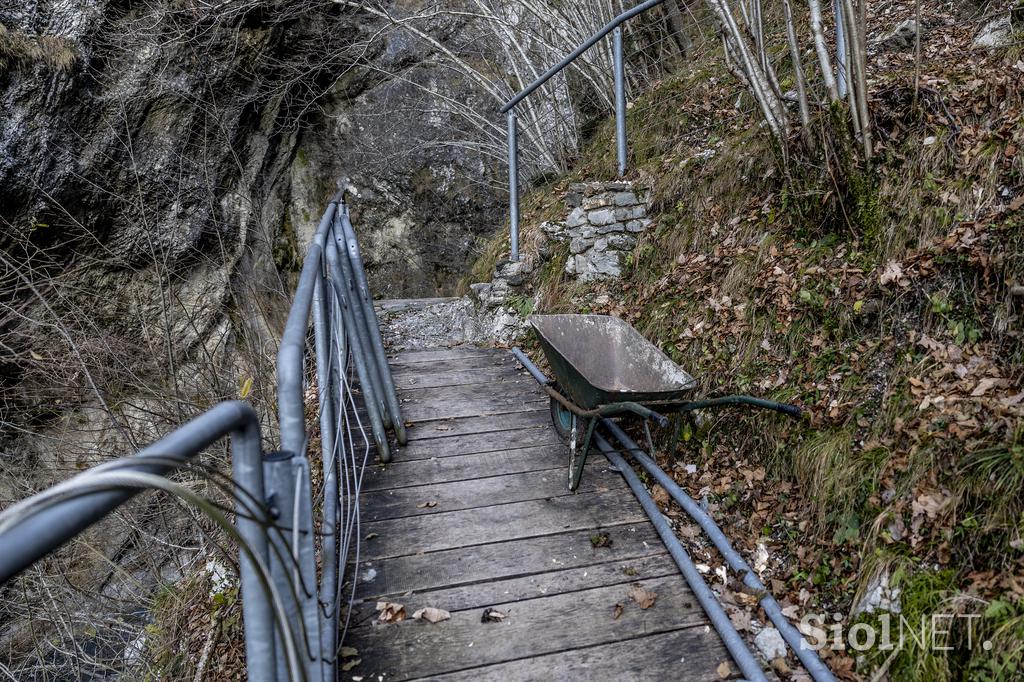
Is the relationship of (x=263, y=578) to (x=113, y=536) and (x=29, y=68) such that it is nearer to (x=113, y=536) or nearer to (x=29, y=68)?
(x=113, y=536)

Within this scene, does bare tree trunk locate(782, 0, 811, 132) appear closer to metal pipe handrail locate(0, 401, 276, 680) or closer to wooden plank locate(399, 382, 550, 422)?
wooden plank locate(399, 382, 550, 422)

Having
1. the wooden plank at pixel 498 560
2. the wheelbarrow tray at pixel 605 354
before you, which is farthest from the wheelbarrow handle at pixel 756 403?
the wooden plank at pixel 498 560

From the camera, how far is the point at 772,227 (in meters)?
4.12

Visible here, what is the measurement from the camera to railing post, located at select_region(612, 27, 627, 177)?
5.25m

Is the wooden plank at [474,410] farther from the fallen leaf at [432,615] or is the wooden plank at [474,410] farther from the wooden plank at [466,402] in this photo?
the fallen leaf at [432,615]

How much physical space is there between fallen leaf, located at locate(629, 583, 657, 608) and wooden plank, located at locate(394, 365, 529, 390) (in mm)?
2308

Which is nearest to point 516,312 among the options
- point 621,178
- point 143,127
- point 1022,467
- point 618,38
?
point 621,178

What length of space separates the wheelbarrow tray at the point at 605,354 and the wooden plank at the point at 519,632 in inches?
46.2

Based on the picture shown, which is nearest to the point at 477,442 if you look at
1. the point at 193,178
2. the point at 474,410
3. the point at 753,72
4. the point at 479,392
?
the point at 474,410

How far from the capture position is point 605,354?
409cm

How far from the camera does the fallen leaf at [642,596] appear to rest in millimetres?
2586

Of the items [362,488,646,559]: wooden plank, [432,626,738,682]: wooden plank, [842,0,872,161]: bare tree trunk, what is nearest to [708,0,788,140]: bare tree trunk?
[842,0,872,161]: bare tree trunk

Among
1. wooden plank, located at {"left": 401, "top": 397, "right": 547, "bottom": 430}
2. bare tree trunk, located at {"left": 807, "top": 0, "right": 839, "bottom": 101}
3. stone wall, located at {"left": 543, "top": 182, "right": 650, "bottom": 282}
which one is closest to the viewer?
bare tree trunk, located at {"left": 807, "top": 0, "right": 839, "bottom": 101}

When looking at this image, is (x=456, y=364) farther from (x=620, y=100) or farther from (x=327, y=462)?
(x=620, y=100)
